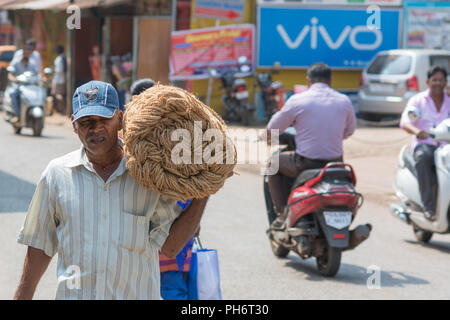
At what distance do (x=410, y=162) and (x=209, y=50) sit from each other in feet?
36.8

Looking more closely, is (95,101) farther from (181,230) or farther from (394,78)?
(394,78)

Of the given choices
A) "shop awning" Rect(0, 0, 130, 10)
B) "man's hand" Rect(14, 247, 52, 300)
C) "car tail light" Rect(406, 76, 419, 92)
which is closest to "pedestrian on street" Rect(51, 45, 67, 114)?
"shop awning" Rect(0, 0, 130, 10)

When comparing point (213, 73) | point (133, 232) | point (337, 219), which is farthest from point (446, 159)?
point (213, 73)

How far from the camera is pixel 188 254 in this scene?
4086 mm

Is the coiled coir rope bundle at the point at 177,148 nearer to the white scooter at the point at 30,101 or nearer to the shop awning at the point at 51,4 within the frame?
the white scooter at the point at 30,101

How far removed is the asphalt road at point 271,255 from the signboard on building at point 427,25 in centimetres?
847

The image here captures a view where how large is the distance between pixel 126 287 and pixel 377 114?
16.0 metres

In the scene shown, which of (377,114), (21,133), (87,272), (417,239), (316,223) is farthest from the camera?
(377,114)

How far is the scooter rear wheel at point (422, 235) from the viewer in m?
8.57

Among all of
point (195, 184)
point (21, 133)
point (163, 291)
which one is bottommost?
point (21, 133)

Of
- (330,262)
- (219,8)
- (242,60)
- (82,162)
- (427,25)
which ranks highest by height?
(219,8)

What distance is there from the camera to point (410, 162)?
850 centimetres

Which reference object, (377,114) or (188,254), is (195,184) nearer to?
(188,254)
